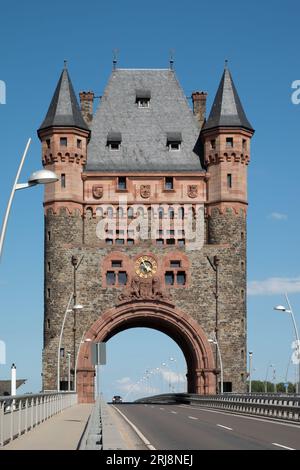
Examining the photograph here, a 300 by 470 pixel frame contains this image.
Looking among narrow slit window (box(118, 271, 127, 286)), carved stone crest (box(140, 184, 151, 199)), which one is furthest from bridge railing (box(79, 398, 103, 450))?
carved stone crest (box(140, 184, 151, 199))

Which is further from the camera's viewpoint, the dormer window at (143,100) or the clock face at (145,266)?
the dormer window at (143,100)

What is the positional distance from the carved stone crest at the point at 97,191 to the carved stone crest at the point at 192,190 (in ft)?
26.9

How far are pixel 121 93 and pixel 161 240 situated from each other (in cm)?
1714

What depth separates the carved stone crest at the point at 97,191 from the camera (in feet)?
300

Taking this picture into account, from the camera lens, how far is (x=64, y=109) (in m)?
90.9

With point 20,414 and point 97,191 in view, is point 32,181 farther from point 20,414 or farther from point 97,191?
point 97,191

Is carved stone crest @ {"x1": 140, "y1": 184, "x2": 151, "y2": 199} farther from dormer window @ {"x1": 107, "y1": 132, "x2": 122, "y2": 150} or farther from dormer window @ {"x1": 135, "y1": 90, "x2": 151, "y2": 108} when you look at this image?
dormer window @ {"x1": 135, "y1": 90, "x2": 151, "y2": 108}

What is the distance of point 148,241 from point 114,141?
36.6 ft

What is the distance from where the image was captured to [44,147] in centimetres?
9062

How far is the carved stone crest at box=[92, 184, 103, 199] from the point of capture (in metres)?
91.6

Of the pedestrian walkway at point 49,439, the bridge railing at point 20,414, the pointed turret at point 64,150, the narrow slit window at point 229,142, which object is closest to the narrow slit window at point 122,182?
the pointed turret at point 64,150

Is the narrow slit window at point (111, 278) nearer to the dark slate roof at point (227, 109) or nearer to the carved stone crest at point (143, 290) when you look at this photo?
the carved stone crest at point (143, 290)

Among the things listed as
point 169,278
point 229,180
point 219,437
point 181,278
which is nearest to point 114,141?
point 229,180
